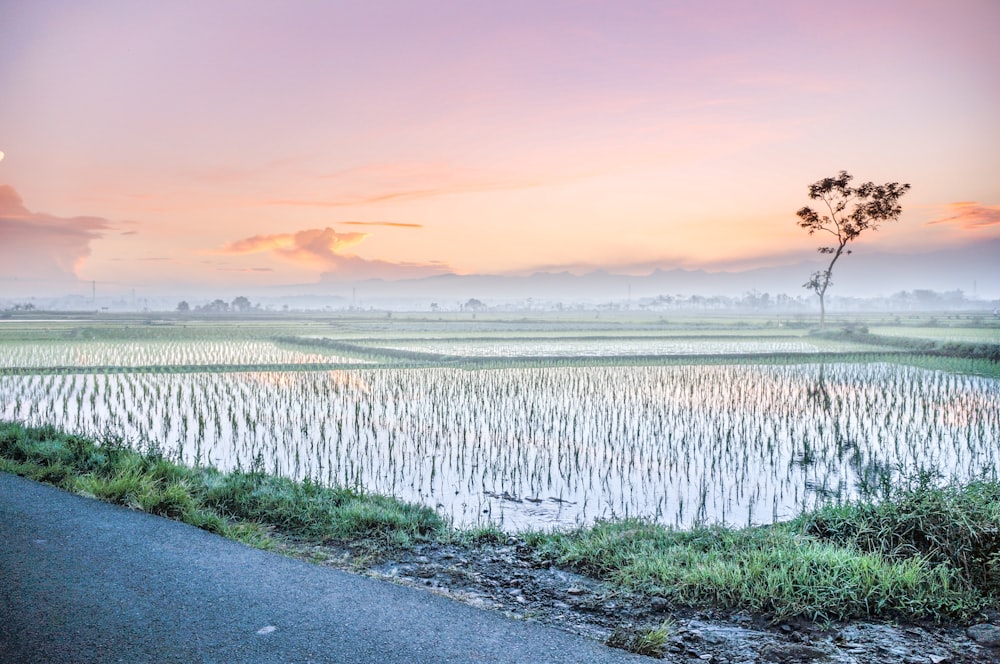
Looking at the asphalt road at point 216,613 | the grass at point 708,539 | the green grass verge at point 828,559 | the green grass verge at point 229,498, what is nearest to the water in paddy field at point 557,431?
A: the green grass verge at point 229,498

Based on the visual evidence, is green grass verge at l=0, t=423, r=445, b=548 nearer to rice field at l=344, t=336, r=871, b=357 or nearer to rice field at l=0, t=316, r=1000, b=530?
rice field at l=0, t=316, r=1000, b=530

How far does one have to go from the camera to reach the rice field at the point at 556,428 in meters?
7.81

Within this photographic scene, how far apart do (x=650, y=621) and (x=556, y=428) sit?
7.20m

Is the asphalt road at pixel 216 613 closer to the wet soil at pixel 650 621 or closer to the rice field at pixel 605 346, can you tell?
the wet soil at pixel 650 621

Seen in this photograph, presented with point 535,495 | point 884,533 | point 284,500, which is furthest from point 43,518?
point 884,533

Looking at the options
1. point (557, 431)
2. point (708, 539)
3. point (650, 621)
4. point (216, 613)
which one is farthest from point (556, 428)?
point (216, 613)

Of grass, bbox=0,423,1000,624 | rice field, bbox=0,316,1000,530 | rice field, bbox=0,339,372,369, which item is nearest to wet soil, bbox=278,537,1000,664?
grass, bbox=0,423,1000,624

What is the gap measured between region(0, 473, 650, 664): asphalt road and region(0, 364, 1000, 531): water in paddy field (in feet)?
7.89

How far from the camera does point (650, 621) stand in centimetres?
418

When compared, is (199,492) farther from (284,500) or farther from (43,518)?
(43,518)

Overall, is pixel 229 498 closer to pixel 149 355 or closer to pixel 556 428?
pixel 556 428

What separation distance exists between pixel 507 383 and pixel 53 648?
1360 centimetres

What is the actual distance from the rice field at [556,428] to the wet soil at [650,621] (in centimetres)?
147

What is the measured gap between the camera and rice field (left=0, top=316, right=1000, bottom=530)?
7809 millimetres
